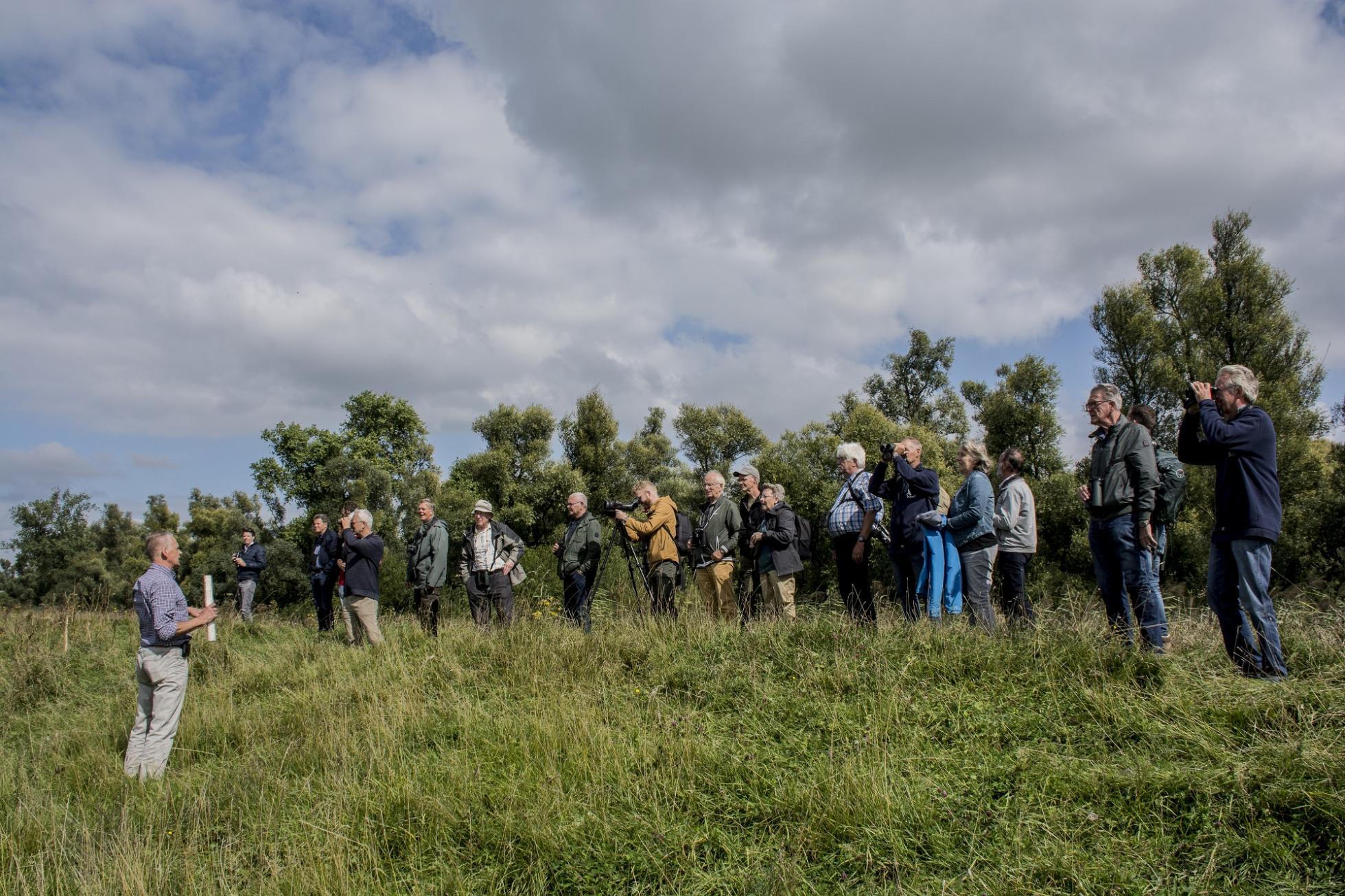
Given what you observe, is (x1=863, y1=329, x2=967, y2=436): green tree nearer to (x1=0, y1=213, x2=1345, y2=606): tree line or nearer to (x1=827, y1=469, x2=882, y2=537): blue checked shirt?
(x1=0, y1=213, x2=1345, y2=606): tree line

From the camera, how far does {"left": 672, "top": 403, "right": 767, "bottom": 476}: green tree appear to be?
44.3 m

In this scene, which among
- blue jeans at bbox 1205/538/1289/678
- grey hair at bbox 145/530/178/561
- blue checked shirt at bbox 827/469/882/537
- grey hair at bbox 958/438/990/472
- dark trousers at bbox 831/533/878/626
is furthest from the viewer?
blue checked shirt at bbox 827/469/882/537

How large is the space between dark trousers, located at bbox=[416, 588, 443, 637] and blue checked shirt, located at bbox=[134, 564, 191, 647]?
2.89 metres

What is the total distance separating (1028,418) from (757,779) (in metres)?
33.0

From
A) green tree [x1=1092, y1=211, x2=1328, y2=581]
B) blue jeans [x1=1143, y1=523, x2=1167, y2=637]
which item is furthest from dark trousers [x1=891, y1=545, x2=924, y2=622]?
green tree [x1=1092, y1=211, x2=1328, y2=581]

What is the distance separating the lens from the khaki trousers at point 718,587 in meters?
7.76

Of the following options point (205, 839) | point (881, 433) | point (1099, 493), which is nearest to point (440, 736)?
point (205, 839)

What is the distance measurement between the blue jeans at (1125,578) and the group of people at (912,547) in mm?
11

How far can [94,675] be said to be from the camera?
31.6 ft

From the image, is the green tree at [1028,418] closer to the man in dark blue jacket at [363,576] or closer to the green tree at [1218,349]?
the green tree at [1218,349]

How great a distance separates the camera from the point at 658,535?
7.99 metres

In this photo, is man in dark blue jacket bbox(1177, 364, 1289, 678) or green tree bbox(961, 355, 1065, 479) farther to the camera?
green tree bbox(961, 355, 1065, 479)

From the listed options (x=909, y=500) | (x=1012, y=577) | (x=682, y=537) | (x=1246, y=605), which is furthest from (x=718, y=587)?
(x=1246, y=605)

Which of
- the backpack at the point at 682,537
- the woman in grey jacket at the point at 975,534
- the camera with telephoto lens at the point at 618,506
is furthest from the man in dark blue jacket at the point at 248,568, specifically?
the woman in grey jacket at the point at 975,534
